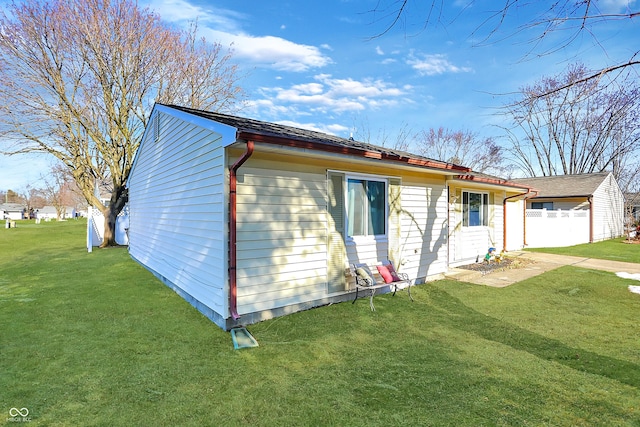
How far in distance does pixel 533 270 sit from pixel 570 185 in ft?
49.7

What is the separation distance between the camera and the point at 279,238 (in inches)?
197

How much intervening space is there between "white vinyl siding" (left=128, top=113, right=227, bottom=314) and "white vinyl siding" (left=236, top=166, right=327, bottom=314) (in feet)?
1.11

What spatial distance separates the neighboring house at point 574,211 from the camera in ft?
49.1

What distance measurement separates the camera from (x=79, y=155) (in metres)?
14.7

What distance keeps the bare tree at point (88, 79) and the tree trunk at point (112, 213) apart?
0.04 metres

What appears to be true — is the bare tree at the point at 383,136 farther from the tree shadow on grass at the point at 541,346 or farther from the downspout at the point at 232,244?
the downspout at the point at 232,244

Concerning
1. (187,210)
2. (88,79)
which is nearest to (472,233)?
(187,210)

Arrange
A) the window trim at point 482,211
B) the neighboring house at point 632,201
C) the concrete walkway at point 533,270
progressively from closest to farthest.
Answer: the concrete walkway at point 533,270 < the window trim at point 482,211 < the neighboring house at point 632,201

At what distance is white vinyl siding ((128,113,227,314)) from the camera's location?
15.5 ft

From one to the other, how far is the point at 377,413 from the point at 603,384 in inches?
87.8

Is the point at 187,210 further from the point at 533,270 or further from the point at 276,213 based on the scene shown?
the point at 533,270

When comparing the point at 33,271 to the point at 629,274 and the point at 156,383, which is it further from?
the point at 629,274

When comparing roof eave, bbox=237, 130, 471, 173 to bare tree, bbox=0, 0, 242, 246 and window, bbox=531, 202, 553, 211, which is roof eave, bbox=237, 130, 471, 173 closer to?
bare tree, bbox=0, 0, 242, 246

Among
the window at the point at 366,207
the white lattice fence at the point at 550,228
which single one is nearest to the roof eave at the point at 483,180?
the window at the point at 366,207
